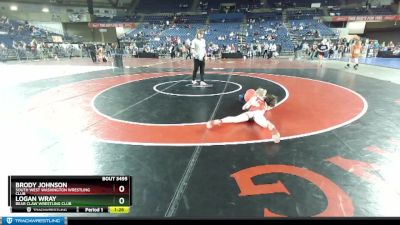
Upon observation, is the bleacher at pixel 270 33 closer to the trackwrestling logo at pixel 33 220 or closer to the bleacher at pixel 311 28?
the bleacher at pixel 311 28

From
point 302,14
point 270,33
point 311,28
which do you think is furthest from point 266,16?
point 311,28

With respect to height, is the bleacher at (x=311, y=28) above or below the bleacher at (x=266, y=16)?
below

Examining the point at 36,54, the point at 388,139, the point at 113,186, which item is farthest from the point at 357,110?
the point at 36,54

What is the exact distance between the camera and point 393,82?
9305 mm

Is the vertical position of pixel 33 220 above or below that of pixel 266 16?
below

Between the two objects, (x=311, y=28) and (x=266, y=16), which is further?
(x=266, y=16)
